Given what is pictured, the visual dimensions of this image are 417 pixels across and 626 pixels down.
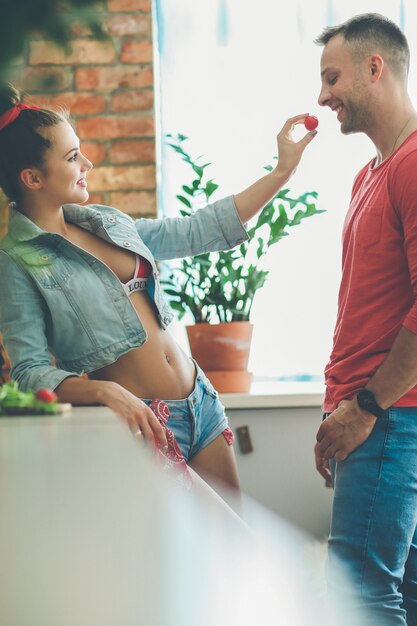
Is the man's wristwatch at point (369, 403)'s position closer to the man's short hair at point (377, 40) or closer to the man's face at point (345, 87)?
the man's face at point (345, 87)

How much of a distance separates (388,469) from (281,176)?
703mm

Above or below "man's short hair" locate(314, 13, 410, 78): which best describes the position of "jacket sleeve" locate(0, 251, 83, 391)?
below

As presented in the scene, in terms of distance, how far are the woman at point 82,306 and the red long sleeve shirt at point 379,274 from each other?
0.29 metres

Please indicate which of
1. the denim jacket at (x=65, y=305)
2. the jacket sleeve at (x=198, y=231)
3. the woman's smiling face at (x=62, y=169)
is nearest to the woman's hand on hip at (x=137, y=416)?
the denim jacket at (x=65, y=305)

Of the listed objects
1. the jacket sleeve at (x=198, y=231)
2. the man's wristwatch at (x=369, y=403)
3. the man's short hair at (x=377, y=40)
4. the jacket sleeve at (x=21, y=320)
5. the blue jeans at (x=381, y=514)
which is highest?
the man's short hair at (x=377, y=40)

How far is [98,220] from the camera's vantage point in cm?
156

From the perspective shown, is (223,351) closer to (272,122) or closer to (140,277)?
(272,122)

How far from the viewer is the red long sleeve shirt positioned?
56.4 inches

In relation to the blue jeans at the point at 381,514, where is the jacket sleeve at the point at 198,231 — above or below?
above

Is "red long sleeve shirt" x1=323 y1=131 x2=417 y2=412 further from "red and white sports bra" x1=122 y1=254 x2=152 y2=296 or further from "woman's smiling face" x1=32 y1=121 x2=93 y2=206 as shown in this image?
"woman's smiling face" x1=32 y1=121 x2=93 y2=206

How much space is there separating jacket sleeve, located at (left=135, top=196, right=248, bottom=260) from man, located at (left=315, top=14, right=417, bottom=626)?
0.97 ft

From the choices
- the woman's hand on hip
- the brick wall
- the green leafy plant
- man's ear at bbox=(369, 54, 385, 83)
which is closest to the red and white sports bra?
the woman's hand on hip

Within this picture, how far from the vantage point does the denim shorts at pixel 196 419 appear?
5.10 ft

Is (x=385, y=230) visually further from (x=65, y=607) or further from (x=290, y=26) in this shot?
(x=290, y=26)
